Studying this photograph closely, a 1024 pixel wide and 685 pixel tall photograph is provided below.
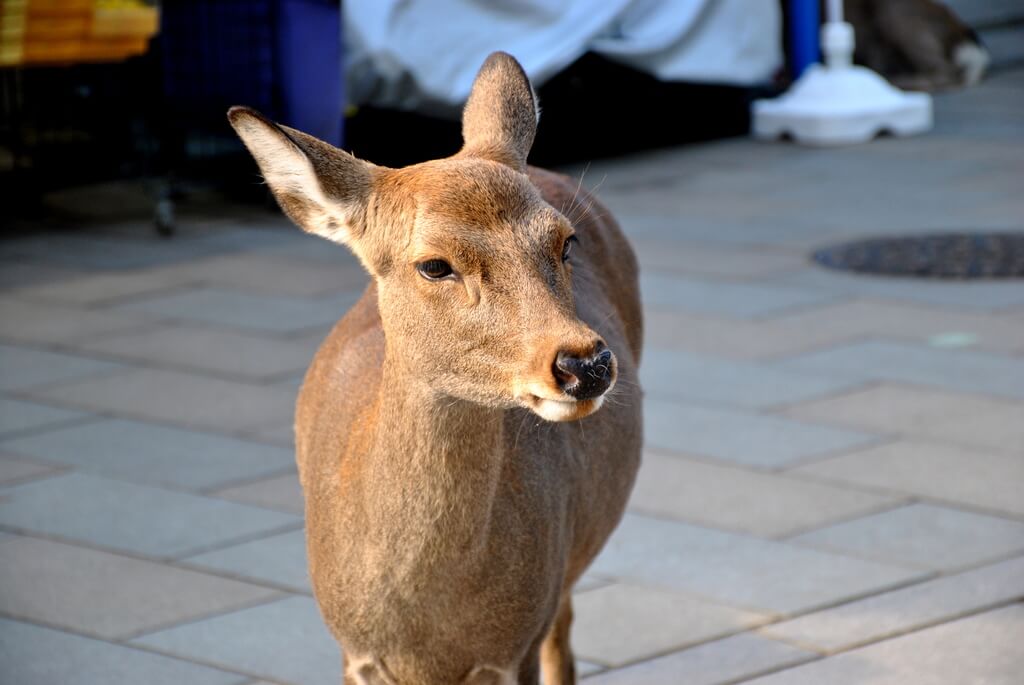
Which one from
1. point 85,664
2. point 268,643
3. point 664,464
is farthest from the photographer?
point 664,464

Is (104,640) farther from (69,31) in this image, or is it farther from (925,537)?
(69,31)

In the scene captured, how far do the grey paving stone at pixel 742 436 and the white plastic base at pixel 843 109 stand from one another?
6.92 m

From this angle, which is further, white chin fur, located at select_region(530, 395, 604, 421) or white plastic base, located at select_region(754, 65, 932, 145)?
white plastic base, located at select_region(754, 65, 932, 145)

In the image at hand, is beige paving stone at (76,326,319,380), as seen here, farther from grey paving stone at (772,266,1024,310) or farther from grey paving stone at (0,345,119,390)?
grey paving stone at (772,266,1024,310)

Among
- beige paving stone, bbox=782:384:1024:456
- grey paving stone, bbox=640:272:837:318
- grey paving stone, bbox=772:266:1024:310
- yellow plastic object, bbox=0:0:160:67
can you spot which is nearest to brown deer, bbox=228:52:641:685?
beige paving stone, bbox=782:384:1024:456

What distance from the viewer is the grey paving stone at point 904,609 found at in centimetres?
493

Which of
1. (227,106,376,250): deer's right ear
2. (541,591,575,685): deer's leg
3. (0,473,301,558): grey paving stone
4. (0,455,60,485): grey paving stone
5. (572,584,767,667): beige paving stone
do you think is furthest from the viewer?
(0,455,60,485): grey paving stone

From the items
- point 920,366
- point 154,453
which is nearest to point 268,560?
point 154,453

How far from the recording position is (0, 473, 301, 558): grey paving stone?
229 inches

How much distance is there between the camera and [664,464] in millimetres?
6449

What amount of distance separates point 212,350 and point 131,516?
88.8 inches

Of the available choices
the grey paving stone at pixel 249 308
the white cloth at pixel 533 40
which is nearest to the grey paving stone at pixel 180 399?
the grey paving stone at pixel 249 308

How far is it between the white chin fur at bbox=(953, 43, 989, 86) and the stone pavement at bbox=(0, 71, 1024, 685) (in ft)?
17.7

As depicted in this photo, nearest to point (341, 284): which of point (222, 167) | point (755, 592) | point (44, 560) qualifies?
point (222, 167)
